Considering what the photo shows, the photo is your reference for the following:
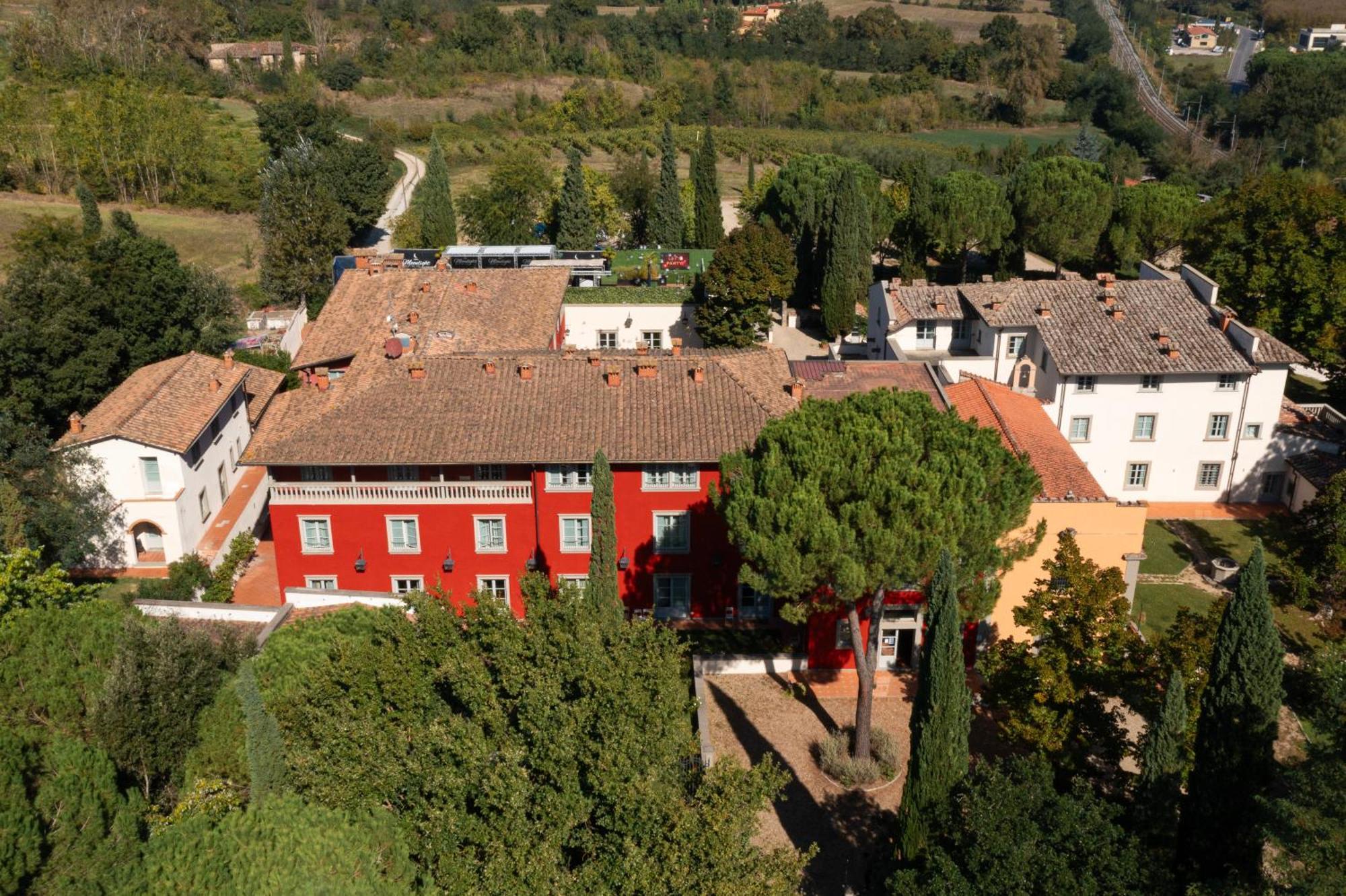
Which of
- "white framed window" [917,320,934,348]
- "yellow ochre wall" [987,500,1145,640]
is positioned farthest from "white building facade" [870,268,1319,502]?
"yellow ochre wall" [987,500,1145,640]

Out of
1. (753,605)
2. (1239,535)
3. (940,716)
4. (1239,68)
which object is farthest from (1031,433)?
(1239,68)

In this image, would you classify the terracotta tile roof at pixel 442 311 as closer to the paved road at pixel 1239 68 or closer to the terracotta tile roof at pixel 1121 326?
the terracotta tile roof at pixel 1121 326

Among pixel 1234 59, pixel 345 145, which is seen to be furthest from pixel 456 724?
pixel 1234 59

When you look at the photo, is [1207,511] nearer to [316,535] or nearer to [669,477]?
[669,477]

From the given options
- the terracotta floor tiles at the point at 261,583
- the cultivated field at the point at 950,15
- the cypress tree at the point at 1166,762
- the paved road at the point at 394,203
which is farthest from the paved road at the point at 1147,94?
the cypress tree at the point at 1166,762

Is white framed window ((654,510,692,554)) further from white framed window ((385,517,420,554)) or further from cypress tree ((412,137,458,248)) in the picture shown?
cypress tree ((412,137,458,248))

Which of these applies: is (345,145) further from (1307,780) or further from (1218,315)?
(1307,780)

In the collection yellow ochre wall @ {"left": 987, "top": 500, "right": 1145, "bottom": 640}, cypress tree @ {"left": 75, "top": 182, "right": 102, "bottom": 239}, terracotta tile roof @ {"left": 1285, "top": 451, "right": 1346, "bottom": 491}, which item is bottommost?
terracotta tile roof @ {"left": 1285, "top": 451, "right": 1346, "bottom": 491}
